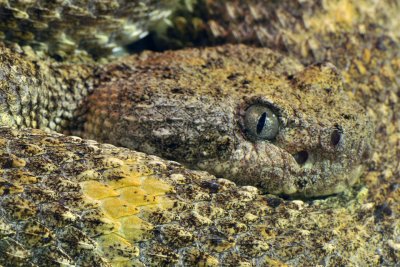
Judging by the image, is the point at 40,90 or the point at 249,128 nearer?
the point at 249,128

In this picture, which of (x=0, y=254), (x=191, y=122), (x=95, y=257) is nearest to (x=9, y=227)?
(x=0, y=254)

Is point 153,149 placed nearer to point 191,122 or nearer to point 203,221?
point 191,122

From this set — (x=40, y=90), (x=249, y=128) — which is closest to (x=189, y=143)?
(x=249, y=128)

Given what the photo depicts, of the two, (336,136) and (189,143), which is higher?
(336,136)

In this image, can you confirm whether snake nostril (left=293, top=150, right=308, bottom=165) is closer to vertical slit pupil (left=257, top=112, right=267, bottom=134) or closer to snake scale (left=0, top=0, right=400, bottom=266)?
snake scale (left=0, top=0, right=400, bottom=266)

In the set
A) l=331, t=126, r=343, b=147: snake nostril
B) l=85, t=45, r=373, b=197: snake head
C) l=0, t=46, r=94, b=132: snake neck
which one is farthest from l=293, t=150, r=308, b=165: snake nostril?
l=0, t=46, r=94, b=132: snake neck

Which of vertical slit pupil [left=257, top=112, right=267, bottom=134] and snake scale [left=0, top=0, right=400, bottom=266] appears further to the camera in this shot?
vertical slit pupil [left=257, top=112, right=267, bottom=134]

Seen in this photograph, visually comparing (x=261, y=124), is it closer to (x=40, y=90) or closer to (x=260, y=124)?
(x=260, y=124)
